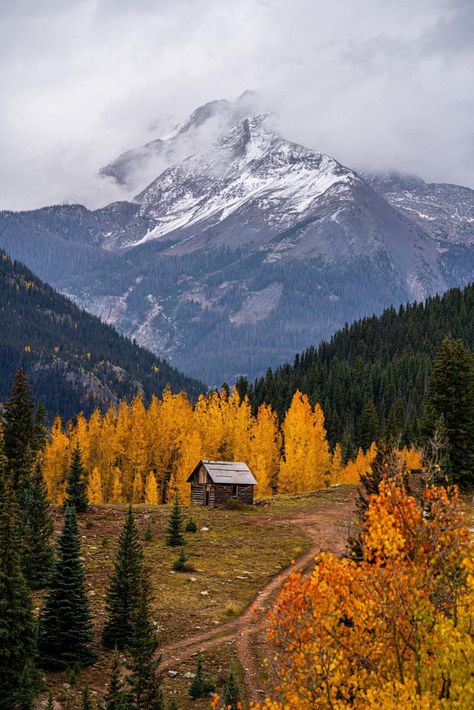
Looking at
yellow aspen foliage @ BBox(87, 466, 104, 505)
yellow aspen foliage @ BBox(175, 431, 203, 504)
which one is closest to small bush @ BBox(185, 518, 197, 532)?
yellow aspen foliage @ BBox(175, 431, 203, 504)

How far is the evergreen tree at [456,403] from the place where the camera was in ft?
200

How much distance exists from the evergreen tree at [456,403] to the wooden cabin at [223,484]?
17439 mm


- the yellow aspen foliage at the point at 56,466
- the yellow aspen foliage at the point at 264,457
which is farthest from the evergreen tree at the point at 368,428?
the yellow aspen foliage at the point at 56,466

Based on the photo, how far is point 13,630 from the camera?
23719 mm

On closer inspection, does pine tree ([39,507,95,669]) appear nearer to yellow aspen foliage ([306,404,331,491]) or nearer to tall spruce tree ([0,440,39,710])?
tall spruce tree ([0,440,39,710])

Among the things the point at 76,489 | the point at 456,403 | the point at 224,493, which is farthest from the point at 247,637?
the point at 456,403

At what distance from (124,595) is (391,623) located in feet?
48.4

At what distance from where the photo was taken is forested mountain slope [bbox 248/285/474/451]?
5344 inches

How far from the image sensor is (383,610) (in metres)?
19.6

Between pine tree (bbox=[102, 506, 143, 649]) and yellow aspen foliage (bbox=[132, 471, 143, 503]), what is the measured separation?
180 ft

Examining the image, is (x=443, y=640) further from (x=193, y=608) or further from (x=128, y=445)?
(x=128, y=445)

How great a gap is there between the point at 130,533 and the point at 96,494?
6152 cm

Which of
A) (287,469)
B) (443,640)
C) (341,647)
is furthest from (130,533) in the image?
(287,469)

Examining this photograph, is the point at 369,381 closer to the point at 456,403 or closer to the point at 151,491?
the point at 151,491
